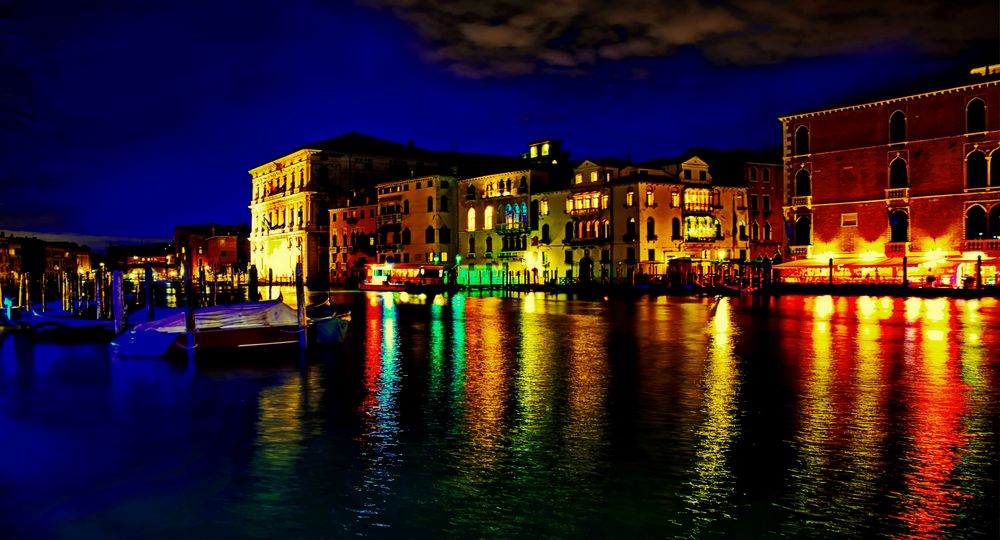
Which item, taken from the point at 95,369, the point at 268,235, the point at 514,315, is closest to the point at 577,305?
the point at 514,315

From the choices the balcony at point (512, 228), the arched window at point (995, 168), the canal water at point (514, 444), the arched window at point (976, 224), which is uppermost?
the arched window at point (995, 168)

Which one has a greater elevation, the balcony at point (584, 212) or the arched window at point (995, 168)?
the arched window at point (995, 168)

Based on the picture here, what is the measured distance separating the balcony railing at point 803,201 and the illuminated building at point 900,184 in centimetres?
7

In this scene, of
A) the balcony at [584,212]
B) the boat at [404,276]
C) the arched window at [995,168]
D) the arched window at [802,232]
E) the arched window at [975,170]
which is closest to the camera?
the arched window at [995,168]

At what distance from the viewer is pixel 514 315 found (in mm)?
36719

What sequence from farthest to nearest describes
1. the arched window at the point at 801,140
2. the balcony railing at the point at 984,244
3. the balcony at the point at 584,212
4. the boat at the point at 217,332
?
the balcony at the point at 584,212 → the arched window at the point at 801,140 → the balcony railing at the point at 984,244 → the boat at the point at 217,332

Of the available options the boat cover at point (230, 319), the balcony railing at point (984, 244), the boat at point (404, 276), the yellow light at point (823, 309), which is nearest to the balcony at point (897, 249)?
the balcony railing at point (984, 244)

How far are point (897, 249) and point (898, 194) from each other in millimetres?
3441

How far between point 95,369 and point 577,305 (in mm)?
28070

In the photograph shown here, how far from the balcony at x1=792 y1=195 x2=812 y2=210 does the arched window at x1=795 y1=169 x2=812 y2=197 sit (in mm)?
233

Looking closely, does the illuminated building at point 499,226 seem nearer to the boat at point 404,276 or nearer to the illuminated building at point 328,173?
the boat at point 404,276

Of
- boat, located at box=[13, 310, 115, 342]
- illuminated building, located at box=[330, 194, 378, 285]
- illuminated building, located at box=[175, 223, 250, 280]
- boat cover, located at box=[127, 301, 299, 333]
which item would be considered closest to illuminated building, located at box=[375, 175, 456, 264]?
illuminated building, located at box=[330, 194, 378, 285]

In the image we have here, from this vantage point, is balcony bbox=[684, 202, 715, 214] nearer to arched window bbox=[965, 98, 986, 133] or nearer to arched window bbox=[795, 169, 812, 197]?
arched window bbox=[795, 169, 812, 197]

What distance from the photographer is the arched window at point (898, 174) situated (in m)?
50.9
